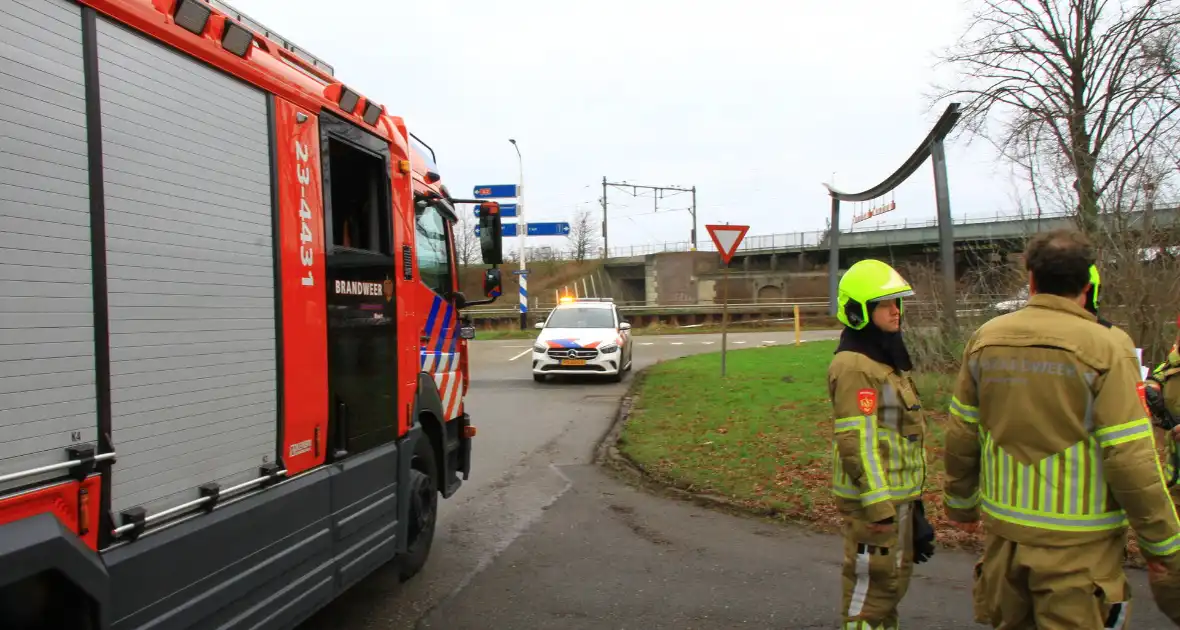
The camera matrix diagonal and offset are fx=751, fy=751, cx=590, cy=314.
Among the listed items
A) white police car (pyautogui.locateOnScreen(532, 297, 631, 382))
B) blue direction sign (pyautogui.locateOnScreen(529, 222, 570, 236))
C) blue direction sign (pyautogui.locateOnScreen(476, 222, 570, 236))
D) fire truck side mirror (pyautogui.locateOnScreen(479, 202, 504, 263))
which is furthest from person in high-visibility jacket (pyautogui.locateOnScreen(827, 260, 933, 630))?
blue direction sign (pyautogui.locateOnScreen(529, 222, 570, 236))

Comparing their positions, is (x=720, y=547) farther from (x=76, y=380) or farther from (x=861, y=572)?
(x=76, y=380)

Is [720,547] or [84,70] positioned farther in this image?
[720,547]

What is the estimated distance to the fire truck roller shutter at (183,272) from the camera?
7.65 ft

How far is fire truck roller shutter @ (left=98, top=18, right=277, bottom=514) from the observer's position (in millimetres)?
2332

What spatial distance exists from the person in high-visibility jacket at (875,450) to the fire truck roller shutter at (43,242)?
2.64 m

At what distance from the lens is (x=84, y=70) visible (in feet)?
7.32

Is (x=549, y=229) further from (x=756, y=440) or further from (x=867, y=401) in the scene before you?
(x=867, y=401)

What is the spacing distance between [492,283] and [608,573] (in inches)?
99.9

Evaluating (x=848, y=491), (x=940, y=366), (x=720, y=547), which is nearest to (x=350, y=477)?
(x=848, y=491)

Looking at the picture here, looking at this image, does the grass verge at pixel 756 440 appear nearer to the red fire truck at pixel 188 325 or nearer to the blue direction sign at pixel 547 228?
the red fire truck at pixel 188 325

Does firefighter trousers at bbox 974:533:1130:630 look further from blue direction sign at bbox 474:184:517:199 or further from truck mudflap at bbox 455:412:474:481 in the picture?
blue direction sign at bbox 474:184:517:199


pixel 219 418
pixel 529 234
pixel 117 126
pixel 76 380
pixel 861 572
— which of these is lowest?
pixel 861 572

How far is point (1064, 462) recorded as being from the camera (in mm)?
2424

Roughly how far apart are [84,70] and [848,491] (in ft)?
10.1
